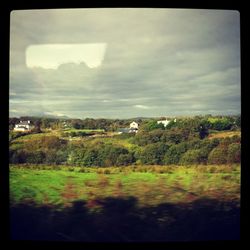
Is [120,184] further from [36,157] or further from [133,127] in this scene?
[36,157]

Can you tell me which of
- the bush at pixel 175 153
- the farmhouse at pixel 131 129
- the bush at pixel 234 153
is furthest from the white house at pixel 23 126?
the bush at pixel 234 153

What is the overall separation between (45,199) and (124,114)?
2.36 ft

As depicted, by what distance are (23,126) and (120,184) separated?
708 millimetres

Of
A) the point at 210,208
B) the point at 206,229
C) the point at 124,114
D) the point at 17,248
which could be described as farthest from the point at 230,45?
the point at 17,248

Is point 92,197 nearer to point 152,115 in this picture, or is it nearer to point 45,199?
point 45,199

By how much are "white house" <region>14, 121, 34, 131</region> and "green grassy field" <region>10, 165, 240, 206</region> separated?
23cm

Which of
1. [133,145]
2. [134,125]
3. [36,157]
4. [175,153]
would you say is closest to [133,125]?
[134,125]

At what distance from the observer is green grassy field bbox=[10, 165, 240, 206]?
1.74 m

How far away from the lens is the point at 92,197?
5.72ft

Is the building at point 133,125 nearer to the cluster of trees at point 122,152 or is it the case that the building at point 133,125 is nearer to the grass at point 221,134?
the cluster of trees at point 122,152

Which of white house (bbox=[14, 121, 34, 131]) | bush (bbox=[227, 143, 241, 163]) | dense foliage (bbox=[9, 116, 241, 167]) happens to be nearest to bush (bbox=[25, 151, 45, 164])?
dense foliage (bbox=[9, 116, 241, 167])

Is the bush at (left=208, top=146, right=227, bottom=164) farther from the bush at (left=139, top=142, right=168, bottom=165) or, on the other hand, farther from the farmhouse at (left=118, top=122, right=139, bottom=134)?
the farmhouse at (left=118, top=122, right=139, bottom=134)

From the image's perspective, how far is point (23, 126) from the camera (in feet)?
5.79
